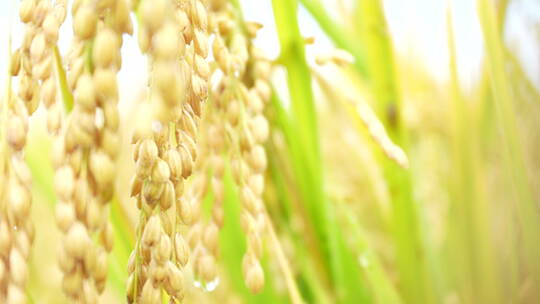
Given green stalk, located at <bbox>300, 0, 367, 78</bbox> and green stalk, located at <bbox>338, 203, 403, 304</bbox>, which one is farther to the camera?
green stalk, located at <bbox>300, 0, 367, 78</bbox>

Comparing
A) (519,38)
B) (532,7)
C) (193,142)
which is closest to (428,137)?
(519,38)

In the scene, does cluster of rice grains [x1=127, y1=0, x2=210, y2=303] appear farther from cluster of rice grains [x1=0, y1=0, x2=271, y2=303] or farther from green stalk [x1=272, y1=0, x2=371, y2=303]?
green stalk [x1=272, y1=0, x2=371, y2=303]

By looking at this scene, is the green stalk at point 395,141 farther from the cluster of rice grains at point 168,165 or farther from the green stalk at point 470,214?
the cluster of rice grains at point 168,165

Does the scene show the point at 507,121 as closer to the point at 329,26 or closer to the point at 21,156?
the point at 329,26

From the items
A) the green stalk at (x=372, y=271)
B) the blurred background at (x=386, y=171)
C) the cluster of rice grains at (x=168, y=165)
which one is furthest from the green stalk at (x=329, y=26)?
the cluster of rice grains at (x=168, y=165)

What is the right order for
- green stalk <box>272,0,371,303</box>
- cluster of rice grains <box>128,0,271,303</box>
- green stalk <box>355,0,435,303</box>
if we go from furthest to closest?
green stalk <box>355,0,435,303</box>
green stalk <box>272,0,371,303</box>
cluster of rice grains <box>128,0,271,303</box>

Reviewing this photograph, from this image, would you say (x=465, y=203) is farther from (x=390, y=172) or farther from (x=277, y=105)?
(x=277, y=105)

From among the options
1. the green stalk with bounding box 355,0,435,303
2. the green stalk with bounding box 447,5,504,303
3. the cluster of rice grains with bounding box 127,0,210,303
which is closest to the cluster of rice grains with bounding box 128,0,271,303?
the cluster of rice grains with bounding box 127,0,210,303

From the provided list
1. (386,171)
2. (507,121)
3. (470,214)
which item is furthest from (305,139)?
(470,214)
